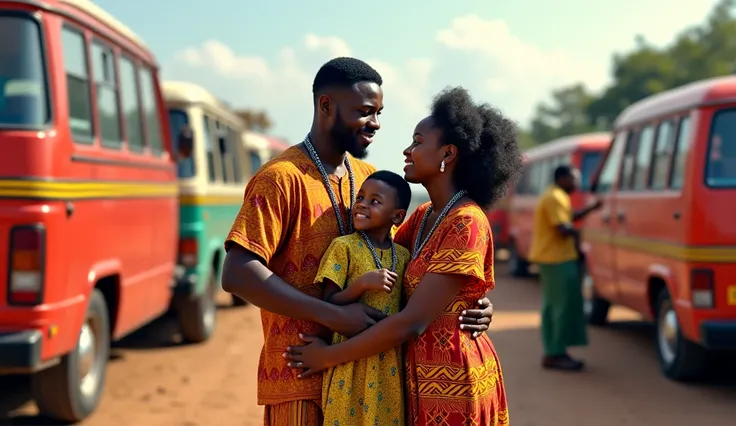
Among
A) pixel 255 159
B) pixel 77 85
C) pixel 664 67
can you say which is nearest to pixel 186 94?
pixel 77 85

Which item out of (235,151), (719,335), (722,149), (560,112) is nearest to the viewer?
(719,335)

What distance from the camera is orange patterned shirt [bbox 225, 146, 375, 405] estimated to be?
2.54m

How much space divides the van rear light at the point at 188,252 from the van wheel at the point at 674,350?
14.2ft

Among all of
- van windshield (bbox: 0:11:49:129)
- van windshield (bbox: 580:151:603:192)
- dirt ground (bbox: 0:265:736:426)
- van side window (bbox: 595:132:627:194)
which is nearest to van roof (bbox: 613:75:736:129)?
van side window (bbox: 595:132:627:194)

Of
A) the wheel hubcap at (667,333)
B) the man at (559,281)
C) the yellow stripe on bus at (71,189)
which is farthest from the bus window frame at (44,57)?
the wheel hubcap at (667,333)

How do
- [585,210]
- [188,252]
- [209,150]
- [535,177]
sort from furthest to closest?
[535,177]
[209,150]
[585,210]
[188,252]

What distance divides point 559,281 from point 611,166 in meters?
2.17

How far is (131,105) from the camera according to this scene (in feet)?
23.9

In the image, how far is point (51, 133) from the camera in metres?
5.12

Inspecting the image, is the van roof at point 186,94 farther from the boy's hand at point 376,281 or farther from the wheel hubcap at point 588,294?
the boy's hand at point 376,281

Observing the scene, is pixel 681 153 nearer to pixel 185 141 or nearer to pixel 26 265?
pixel 185 141

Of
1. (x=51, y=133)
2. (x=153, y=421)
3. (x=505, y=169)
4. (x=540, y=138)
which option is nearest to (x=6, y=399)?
(x=153, y=421)

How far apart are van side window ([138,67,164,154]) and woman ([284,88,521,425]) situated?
17.6 feet

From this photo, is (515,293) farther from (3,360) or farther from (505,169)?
(505,169)
